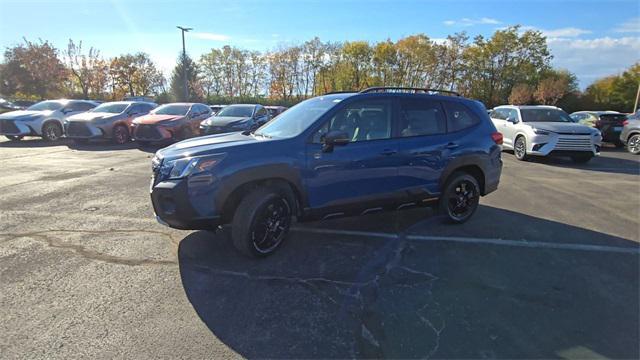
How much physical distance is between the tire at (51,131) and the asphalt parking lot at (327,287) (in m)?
10.4

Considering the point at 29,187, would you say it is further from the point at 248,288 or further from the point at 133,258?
the point at 248,288

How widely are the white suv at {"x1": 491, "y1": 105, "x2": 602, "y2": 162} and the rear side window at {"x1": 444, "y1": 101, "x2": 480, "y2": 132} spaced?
7.17 metres

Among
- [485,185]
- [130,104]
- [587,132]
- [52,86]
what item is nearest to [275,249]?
[485,185]

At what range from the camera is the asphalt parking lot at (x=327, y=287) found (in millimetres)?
2799

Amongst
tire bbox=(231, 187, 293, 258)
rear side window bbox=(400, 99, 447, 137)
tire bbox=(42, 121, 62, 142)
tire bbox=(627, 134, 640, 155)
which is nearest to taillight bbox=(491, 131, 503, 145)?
rear side window bbox=(400, 99, 447, 137)

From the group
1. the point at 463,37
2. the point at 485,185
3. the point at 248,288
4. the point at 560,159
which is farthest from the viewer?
the point at 463,37

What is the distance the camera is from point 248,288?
3.58m

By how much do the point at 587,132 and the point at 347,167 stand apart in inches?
398

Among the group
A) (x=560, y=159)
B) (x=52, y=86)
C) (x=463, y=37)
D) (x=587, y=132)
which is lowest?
(x=560, y=159)

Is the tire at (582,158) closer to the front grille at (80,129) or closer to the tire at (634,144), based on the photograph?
the tire at (634,144)

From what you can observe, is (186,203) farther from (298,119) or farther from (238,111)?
(238,111)

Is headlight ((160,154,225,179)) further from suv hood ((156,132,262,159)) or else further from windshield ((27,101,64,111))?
windshield ((27,101,64,111))

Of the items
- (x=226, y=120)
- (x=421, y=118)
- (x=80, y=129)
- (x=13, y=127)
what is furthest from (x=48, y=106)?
(x=421, y=118)

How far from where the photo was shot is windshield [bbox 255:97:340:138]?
14.8 feet
